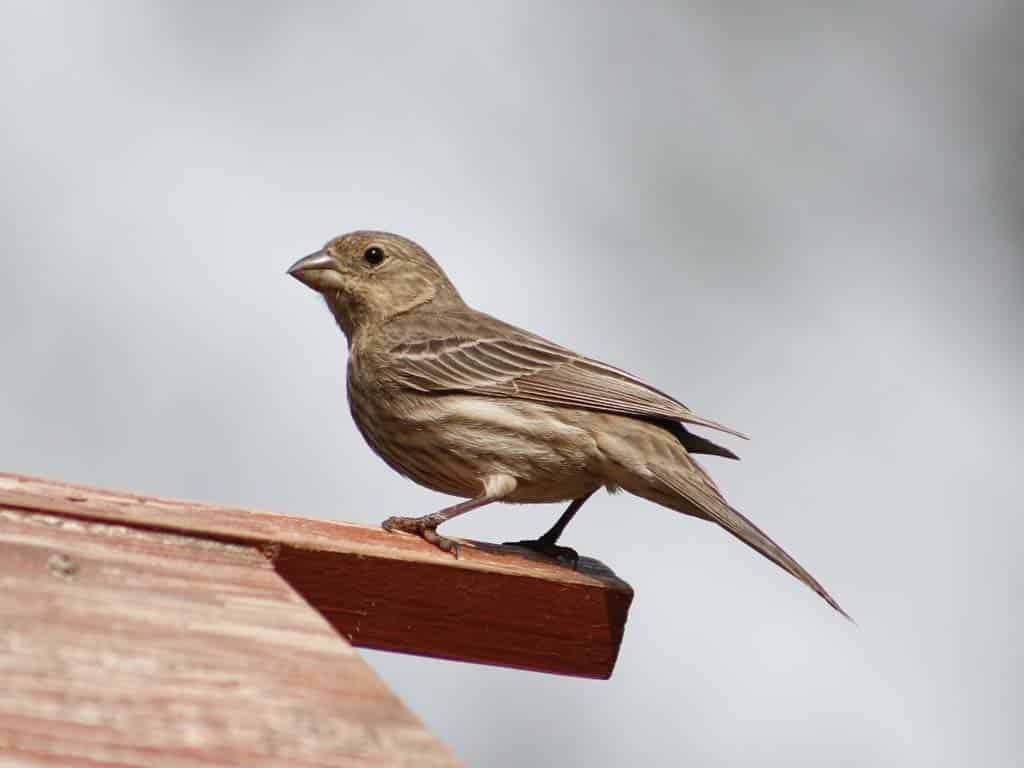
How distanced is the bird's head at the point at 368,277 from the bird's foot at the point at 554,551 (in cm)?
169

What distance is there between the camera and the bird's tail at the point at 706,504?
15.9 ft

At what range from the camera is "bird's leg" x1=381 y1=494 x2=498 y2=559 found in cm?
400

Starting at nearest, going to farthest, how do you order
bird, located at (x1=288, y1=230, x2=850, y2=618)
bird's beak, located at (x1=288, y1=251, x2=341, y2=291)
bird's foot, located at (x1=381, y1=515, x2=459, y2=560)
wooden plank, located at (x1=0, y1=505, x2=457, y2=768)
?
wooden plank, located at (x1=0, y1=505, x2=457, y2=768), bird's foot, located at (x1=381, y1=515, x2=459, y2=560), bird, located at (x1=288, y1=230, x2=850, y2=618), bird's beak, located at (x1=288, y1=251, x2=341, y2=291)

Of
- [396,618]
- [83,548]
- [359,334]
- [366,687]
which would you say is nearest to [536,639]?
[396,618]

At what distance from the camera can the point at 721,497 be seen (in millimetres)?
5332

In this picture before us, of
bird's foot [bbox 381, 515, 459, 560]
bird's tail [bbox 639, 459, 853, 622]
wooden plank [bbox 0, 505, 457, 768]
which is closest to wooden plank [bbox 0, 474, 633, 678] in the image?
bird's foot [bbox 381, 515, 459, 560]

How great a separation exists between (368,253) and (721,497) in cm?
203

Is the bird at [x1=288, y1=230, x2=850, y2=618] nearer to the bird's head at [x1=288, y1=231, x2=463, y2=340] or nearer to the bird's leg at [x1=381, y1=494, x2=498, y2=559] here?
the bird's leg at [x1=381, y1=494, x2=498, y2=559]

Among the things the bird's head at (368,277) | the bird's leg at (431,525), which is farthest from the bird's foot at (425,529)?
the bird's head at (368,277)

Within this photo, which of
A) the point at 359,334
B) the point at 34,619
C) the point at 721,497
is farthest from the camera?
the point at 359,334

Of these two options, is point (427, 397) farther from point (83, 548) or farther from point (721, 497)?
point (83, 548)

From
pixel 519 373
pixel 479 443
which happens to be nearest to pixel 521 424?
pixel 479 443

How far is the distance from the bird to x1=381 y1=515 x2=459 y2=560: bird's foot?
0.40 meters

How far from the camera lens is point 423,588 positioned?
379 centimetres
